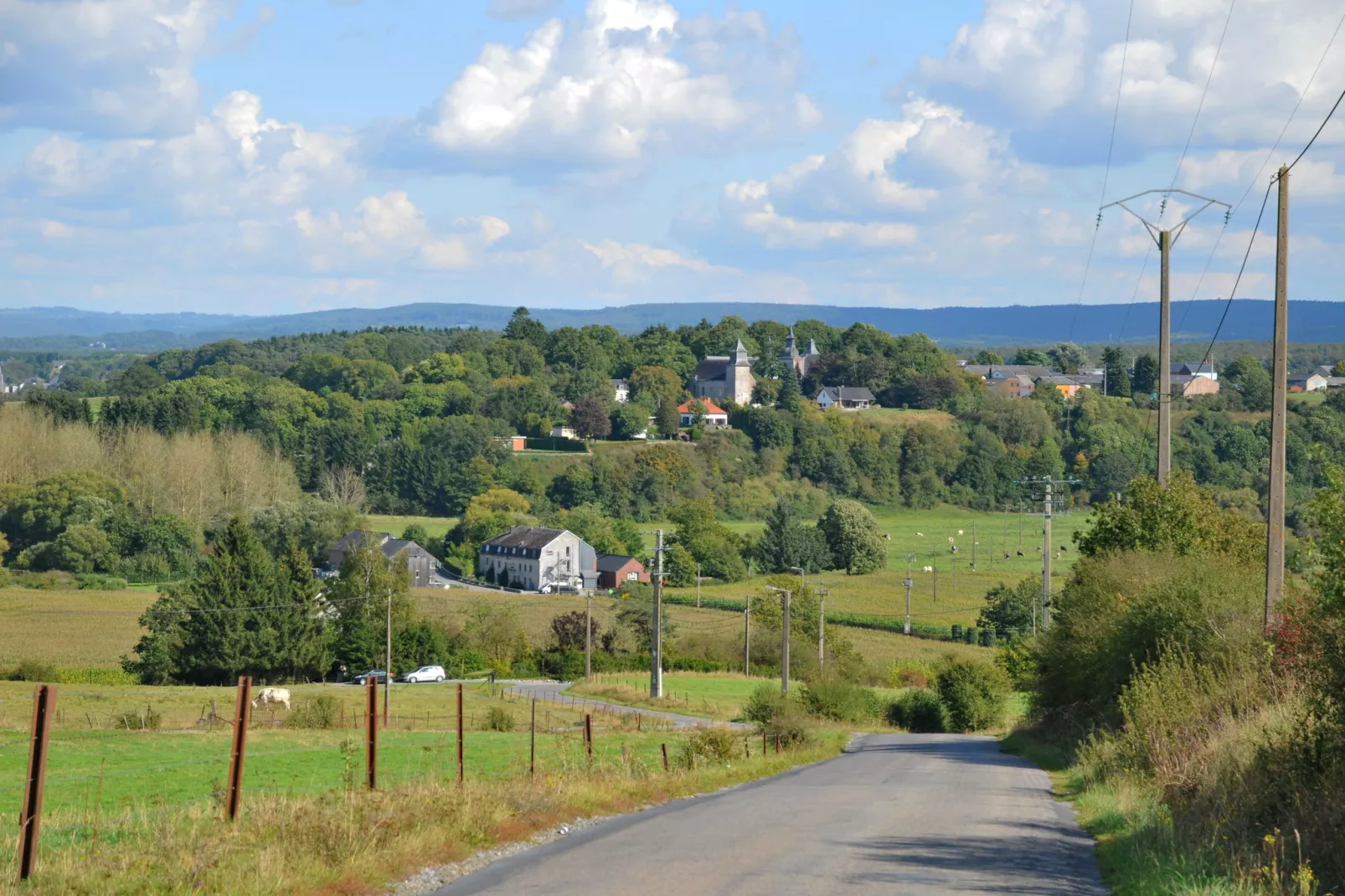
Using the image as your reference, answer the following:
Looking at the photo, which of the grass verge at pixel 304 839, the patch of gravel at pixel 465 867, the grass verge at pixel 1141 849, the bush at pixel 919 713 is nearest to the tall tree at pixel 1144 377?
the bush at pixel 919 713

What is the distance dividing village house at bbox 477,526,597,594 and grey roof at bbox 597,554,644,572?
0.53 metres

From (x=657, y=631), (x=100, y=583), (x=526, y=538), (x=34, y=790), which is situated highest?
(x=34, y=790)

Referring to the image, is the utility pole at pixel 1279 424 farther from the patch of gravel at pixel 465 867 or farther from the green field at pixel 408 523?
the green field at pixel 408 523

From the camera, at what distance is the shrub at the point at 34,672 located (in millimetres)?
53781

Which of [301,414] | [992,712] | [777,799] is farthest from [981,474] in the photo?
[777,799]

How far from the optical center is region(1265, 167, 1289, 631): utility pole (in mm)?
18812

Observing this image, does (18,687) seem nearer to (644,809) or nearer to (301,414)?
(644,809)

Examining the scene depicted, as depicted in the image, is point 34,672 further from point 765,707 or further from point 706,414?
point 706,414

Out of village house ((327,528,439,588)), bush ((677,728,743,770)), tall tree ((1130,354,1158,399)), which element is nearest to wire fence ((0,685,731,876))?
bush ((677,728,743,770))

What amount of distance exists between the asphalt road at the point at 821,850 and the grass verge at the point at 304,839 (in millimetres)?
575

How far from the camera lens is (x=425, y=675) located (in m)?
67.6

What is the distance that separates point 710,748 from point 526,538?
3581 inches

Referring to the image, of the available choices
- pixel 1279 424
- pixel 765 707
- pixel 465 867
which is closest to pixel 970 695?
pixel 765 707

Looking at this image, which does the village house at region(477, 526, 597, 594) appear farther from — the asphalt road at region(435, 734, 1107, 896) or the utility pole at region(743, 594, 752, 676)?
the asphalt road at region(435, 734, 1107, 896)
